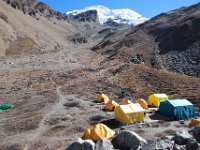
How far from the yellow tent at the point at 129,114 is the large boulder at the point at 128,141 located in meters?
7.81

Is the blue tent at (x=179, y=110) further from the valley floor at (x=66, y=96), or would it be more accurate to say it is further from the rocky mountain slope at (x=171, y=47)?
the rocky mountain slope at (x=171, y=47)

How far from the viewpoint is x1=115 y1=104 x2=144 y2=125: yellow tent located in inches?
1599

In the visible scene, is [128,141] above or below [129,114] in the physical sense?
below

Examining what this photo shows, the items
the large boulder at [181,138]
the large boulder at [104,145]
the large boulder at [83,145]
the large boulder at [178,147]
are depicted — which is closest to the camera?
the large boulder at [178,147]

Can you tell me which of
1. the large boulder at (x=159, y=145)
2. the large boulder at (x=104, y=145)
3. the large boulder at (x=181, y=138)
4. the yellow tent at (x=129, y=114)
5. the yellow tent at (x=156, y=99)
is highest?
the yellow tent at (x=156, y=99)

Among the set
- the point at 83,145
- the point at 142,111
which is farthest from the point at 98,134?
the point at 142,111

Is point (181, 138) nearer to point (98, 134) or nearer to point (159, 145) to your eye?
point (159, 145)

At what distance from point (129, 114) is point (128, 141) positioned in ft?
30.3

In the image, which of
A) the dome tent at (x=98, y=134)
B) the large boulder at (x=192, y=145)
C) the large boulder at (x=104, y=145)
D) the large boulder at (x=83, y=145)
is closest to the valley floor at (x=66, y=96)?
the dome tent at (x=98, y=134)

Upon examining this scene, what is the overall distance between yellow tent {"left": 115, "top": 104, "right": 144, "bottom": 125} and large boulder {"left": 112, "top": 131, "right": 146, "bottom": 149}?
25.6 ft

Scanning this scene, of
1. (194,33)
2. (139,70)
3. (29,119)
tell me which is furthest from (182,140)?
(194,33)

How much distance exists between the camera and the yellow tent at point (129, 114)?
40625 millimetres

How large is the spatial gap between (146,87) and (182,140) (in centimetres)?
3357

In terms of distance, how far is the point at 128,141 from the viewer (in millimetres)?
31688
